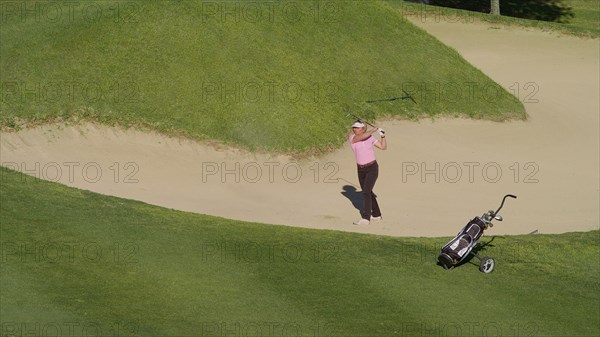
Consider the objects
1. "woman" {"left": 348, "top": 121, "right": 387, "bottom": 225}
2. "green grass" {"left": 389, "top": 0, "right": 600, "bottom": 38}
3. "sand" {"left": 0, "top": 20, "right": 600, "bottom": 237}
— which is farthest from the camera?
"green grass" {"left": 389, "top": 0, "right": 600, "bottom": 38}

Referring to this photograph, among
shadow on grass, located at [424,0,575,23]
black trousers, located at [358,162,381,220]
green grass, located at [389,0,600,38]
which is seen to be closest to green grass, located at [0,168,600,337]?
black trousers, located at [358,162,381,220]

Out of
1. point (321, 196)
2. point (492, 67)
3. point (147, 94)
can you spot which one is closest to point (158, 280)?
point (321, 196)

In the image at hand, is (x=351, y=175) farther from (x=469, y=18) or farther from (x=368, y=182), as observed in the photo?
(x=469, y=18)

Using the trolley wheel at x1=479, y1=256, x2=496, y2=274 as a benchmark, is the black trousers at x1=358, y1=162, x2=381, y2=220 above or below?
above

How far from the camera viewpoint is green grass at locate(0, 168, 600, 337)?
18172mm

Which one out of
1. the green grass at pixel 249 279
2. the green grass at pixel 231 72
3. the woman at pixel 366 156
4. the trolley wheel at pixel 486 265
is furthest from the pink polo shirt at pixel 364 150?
the green grass at pixel 231 72

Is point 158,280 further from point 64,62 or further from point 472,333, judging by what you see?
point 64,62

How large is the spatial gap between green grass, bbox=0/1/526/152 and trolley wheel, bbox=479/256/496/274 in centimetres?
777

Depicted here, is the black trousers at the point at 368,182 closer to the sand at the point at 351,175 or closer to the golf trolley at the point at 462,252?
the sand at the point at 351,175

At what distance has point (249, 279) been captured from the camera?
64.6ft

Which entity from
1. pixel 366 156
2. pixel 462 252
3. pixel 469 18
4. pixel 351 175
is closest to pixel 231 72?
pixel 351 175

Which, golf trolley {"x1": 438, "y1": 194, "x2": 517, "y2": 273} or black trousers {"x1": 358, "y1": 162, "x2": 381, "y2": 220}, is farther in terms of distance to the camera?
black trousers {"x1": 358, "y1": 162, "x2": 381, "y2": 220}

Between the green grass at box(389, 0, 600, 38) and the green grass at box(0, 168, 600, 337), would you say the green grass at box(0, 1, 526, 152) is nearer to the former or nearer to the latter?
the green grass at box(0, 168, 600, 337)

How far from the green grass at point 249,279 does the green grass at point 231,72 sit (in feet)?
15.2
